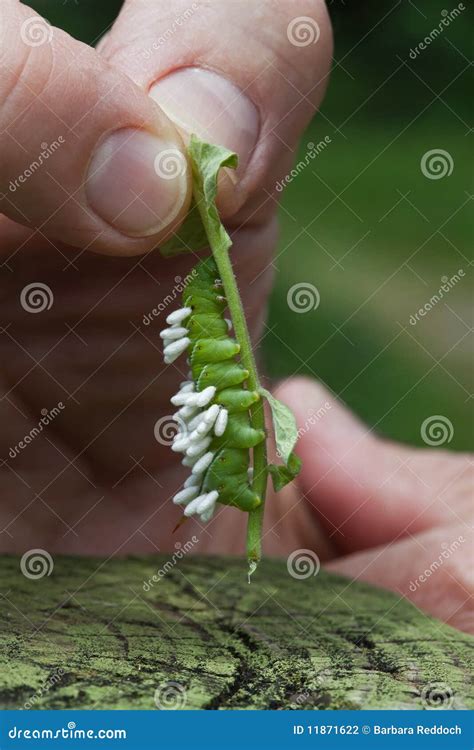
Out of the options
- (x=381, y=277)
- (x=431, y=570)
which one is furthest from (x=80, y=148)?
(x=381, y=277)

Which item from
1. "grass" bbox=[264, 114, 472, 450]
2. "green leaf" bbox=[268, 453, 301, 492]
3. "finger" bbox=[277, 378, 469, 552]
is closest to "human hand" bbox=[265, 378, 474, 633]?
"finger" bbox=[277, 378, 469, 552]

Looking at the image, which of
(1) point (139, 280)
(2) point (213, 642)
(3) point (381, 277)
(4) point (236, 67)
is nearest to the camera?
(2) point (213, 642)

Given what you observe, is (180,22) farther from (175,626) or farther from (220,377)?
(175,626)

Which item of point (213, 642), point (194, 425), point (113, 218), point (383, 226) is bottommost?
point (213, 642)

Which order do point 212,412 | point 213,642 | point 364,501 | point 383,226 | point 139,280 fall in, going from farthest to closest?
1. point 383,226
2. point 364,501
3. point 139,280
4. point 213,642
5. point 212,412

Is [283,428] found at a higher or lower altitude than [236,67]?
lower

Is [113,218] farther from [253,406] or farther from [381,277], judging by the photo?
[381,277]

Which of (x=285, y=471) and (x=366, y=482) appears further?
(x=366, y=482)

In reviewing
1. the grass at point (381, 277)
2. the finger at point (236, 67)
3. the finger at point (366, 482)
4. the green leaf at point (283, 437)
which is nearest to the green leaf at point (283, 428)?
the green leaf at point (283, 437)
